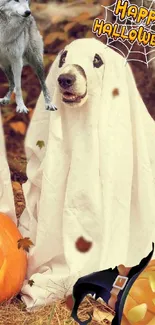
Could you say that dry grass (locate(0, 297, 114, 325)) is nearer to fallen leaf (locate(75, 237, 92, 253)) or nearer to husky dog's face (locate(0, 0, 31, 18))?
fallen leaf (locate(75, 237, 92, 253))

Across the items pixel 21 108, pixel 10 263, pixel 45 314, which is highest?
pixel 21 108

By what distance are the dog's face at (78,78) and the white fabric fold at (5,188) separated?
286mm

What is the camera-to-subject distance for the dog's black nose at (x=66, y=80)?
1.91 meters

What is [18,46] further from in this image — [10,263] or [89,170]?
[10,263]

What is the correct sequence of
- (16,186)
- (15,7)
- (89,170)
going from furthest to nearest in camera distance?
1. (16,186)
2. (89,170)
3. (15,7)

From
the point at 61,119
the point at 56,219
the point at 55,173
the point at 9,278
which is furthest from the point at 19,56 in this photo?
the point at 9,278

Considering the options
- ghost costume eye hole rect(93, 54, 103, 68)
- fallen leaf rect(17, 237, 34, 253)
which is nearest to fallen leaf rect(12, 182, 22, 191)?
fallen leaf rect(17, 237, 34, 253)

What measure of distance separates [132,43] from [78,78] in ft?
0.67

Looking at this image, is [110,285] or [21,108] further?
[21,108]

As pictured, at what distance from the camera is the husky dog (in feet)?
6.23

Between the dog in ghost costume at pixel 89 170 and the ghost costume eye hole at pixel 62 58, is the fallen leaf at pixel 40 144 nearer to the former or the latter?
the dog in ghost costume at pixel 89 170

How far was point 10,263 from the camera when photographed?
6.75ft

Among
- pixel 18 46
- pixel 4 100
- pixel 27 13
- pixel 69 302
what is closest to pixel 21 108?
pixel 4 100

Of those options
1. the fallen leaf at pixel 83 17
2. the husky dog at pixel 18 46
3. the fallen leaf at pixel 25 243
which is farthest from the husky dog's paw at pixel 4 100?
the fallen leaf at pixel 25 243
